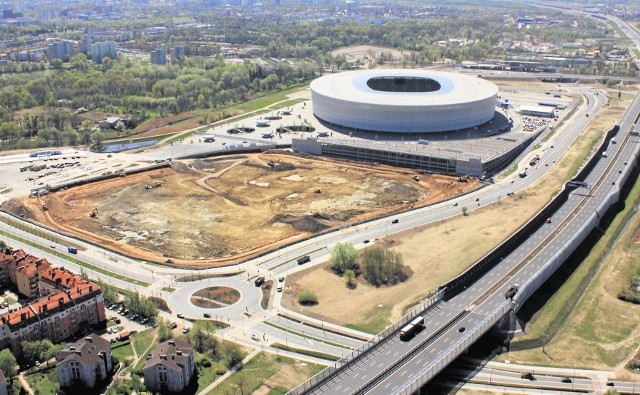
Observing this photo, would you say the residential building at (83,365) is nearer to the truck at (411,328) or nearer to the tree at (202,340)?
the tree at (202,340)

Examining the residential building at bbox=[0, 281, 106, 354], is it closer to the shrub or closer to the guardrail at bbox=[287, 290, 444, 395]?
the shrub

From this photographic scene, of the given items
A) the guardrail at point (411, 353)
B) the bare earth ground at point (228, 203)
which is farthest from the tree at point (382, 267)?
the bare earth ground at point (228, 203)

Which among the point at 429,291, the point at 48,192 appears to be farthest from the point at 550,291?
the point at 48,192

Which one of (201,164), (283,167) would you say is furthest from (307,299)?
(201,164)

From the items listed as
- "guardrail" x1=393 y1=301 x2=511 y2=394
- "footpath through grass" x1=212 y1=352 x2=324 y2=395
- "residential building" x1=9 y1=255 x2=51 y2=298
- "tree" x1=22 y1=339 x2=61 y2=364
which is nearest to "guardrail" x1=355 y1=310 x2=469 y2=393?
"guardrail" x1=393 y1=301 x2=511 y2=394

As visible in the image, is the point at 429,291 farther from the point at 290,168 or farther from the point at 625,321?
the point at 290,168

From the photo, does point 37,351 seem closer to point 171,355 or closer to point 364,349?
point 171,355
